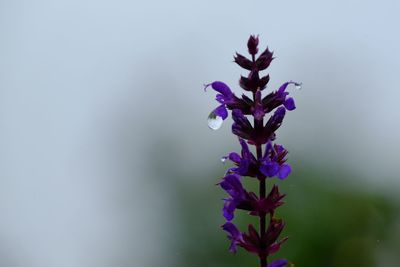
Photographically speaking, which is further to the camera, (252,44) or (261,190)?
(252,44)

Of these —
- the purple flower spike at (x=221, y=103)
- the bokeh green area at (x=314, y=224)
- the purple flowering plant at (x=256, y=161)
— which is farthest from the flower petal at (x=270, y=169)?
the bokeh green area at (x=314, y=224)

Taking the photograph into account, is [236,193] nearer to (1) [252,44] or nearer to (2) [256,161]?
(2) [256,161]

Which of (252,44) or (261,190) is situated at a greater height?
(252,44)

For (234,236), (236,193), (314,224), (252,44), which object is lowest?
(314,224)

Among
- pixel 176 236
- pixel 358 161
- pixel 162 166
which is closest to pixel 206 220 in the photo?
pixel 176 236

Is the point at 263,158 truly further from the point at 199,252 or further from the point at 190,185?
the point at 190,185

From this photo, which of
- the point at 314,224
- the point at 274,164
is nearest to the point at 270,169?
the point at 274,164
